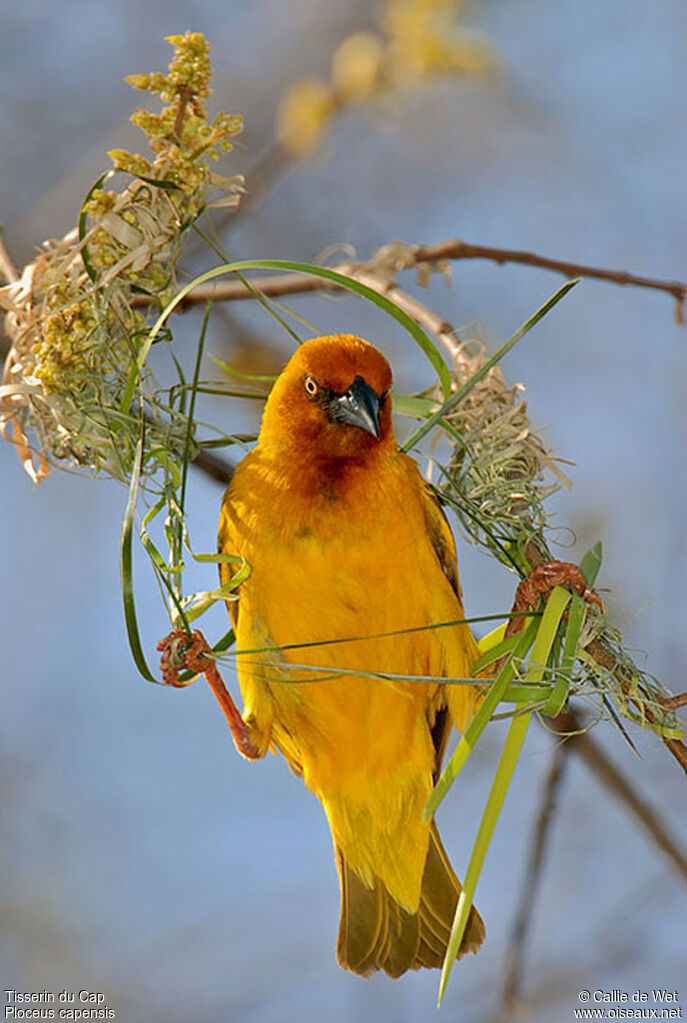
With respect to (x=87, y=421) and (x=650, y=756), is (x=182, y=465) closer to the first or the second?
(x=87, y=421)

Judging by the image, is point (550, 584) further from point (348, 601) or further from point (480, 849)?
point (480, 849)

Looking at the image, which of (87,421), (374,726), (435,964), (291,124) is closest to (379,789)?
(374,726)

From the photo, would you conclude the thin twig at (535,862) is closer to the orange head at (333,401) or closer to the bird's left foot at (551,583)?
the bird's left foot at (551,583)

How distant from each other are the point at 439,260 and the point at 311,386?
72 centimetres

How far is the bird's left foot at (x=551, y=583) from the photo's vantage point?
2.00 m

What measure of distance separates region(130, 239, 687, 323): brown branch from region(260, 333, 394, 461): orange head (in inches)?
11.2

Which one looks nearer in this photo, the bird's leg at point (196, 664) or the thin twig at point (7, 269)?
the bird's leg at point (196, 664)

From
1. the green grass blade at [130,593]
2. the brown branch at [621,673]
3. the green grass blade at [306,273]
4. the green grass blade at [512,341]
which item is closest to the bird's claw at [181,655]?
the green grass blade at [130,593]

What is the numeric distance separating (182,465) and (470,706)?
80 cm

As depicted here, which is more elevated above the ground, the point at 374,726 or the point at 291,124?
the point at 291,124

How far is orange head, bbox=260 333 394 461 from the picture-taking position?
2182 mm

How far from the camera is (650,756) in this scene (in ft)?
13.9

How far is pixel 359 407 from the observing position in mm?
2166

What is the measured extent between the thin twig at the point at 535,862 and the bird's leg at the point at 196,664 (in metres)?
0.75
